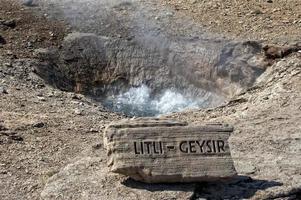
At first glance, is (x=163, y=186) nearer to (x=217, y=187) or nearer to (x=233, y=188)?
(x=217, y=187)

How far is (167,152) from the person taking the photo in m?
5.89

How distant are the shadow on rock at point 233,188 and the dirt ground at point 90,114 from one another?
0.14 feet

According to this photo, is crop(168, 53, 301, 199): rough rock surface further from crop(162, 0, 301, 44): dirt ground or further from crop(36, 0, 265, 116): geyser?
crop(162, 0, 301, 44): dirt ground

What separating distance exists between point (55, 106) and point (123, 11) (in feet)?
13.3

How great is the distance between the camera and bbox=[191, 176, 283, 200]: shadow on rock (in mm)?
5906

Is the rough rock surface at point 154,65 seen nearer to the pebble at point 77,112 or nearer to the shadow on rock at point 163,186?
the pebble at point 77,112

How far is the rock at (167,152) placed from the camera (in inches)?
229

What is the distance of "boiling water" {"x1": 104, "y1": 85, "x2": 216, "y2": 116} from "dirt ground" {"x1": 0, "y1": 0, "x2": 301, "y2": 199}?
1.27 m

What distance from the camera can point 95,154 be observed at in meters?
6.79

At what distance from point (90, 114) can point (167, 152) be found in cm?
248

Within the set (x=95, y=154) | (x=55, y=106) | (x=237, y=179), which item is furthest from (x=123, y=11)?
(x=237, y=179)

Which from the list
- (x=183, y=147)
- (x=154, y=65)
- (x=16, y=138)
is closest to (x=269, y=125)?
(x=183, y=147)

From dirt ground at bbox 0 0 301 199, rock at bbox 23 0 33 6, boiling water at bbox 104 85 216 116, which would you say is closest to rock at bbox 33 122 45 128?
dirt ground at bbox 0 0 301 199

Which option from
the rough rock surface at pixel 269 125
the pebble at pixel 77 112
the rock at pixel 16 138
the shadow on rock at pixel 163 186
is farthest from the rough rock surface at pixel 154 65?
the shadow on rock at pixel 163 186
